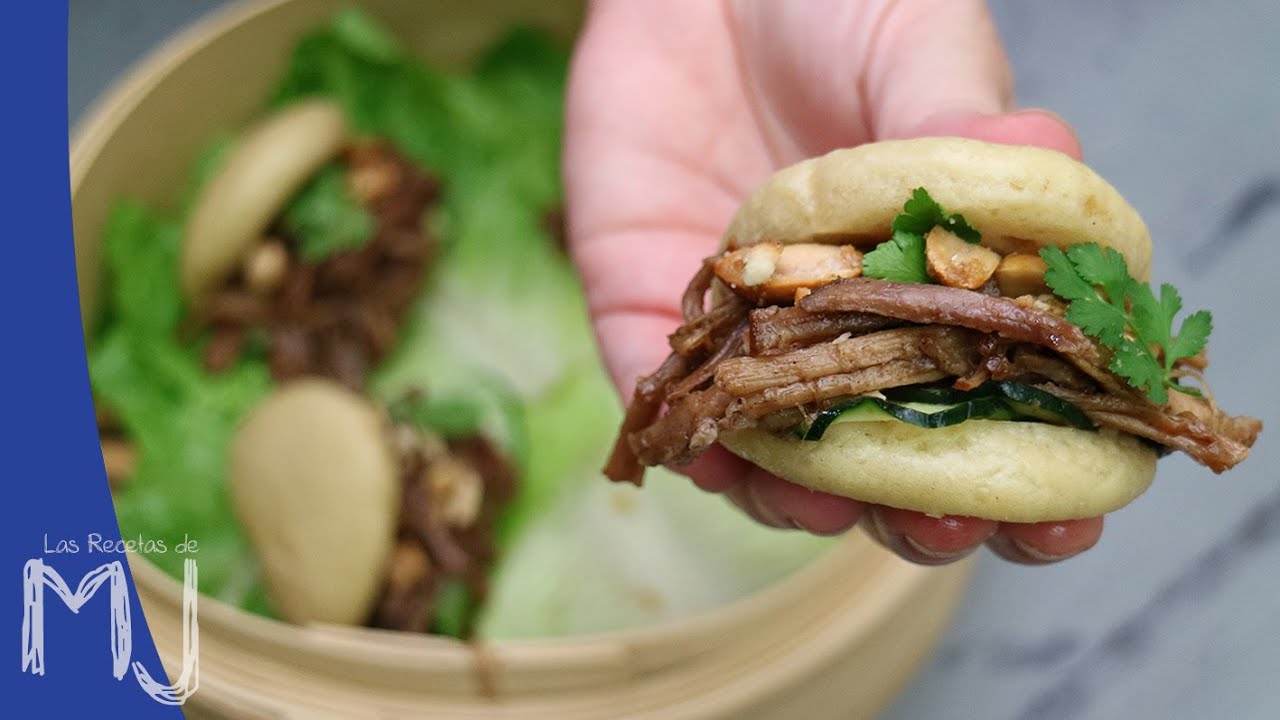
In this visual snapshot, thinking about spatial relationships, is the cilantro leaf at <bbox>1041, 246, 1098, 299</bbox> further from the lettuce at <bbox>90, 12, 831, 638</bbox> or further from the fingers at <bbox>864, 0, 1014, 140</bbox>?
the lettuce at <bbox>90, 12, 831, 638</bbox>

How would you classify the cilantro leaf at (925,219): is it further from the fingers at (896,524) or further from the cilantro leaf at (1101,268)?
the fingers at (896,524)

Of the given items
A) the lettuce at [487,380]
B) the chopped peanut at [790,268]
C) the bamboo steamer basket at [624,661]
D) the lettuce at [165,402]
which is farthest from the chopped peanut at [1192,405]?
the lettuce at [165,402]

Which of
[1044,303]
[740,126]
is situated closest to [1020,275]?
[1044,303]

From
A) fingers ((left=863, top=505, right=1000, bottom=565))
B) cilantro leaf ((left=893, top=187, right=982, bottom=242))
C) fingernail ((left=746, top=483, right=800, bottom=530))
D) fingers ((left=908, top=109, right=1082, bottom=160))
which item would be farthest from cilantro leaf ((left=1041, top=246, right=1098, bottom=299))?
fingernail ((left=746, top=483, right=800, bottom=530))

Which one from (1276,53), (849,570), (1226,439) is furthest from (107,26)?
(1276,53)

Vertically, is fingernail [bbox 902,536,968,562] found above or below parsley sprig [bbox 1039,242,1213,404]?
below

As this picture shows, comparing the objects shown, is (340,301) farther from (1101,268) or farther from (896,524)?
(1101,268)

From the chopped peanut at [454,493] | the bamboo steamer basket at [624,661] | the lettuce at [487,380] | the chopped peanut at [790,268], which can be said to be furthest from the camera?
the lettuce at [487,380]
